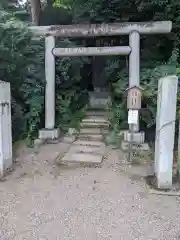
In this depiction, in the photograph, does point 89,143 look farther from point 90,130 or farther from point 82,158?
point 82,158

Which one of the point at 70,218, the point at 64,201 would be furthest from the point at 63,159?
the point at 70,218

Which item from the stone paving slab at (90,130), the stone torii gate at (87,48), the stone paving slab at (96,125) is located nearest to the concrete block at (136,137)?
the stone torii gate at (87,48)

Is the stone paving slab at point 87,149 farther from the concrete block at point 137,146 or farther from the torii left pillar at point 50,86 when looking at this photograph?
the torii left pillar at point 50,86

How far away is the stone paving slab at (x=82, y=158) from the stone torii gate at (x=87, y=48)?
120 centimetres

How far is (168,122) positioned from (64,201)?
2088mm

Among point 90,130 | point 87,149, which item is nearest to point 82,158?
point 87,149

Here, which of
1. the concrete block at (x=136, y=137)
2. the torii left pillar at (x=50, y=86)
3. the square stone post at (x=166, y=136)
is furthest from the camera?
the torii left pillar at (x=50, y=86)

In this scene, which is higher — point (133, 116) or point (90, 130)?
point (133, 116)

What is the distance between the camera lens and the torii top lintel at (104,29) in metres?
6.54

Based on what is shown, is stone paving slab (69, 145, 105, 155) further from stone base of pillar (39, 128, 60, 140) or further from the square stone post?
the square stone post

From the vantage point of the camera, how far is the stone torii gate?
21.7ft

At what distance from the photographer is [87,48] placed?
22.6ft

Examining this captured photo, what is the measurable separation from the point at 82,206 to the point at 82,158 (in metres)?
1.94

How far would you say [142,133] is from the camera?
21.2 feet
